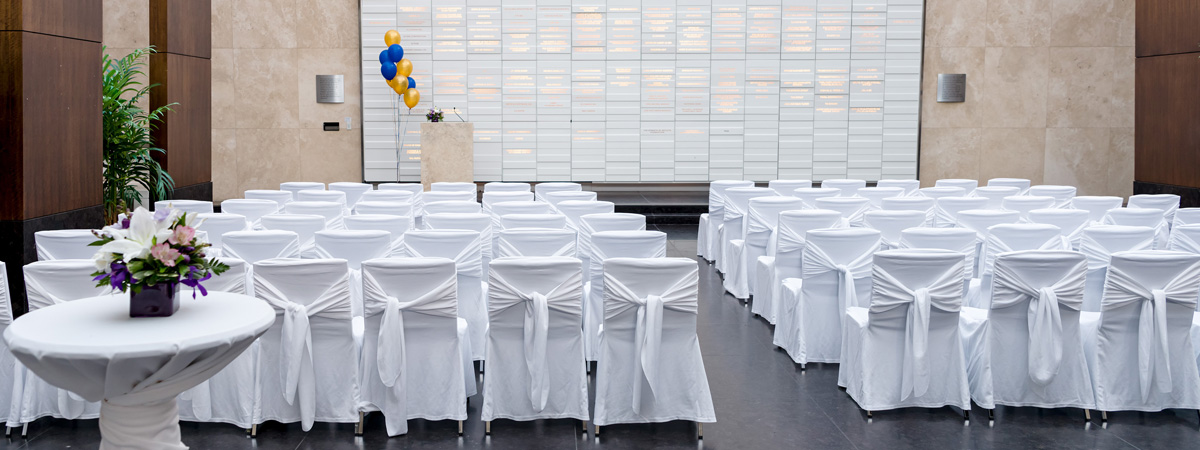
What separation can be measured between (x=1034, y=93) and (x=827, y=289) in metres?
10.8

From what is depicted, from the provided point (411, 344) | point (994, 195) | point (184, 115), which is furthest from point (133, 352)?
point (184, 115)

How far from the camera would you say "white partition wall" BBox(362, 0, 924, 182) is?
14.2 m

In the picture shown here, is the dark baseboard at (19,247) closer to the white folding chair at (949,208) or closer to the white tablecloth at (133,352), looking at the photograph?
the white tablecloth at (133,352)

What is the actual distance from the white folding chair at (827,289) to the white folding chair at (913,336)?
691mm

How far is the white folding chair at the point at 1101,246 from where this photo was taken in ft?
18.2

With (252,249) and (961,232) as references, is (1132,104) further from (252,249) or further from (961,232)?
(252,249)

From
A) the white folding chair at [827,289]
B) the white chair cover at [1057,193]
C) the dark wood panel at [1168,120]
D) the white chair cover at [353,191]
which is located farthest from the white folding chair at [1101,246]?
the white chair cover at [353,191]

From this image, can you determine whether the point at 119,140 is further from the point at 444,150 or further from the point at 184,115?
the point at 444,150

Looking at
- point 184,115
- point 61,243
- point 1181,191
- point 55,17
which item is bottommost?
point 61,243

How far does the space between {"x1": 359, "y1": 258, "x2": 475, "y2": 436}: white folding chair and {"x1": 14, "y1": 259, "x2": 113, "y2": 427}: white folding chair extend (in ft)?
3.88

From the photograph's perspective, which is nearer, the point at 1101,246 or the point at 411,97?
the point at 1101,246

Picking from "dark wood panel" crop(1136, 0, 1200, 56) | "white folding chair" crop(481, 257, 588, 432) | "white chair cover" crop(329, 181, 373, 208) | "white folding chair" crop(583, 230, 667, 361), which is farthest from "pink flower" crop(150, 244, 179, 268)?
"dark wood panel" crop(1136, 0, 1200, 56)

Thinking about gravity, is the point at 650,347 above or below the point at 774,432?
above

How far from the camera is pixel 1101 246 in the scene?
220 inches
